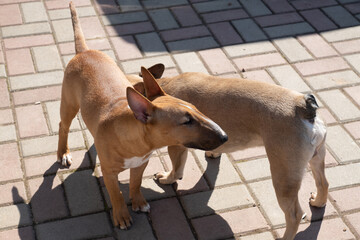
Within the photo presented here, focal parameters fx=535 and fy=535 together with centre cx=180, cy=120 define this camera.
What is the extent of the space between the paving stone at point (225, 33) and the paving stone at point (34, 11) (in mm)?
2194

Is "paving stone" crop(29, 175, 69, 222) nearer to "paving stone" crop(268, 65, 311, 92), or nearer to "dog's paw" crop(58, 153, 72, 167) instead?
"dog's paw" crop(58, 153, 72, 167)

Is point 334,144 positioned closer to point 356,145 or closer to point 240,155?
point 356,145

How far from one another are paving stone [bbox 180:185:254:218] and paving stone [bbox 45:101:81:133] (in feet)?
4.74

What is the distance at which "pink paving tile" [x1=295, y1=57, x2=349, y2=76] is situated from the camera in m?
6.25

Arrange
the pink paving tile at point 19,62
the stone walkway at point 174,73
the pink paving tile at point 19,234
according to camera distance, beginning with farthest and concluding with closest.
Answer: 1. the pink paving tile at point 19,62
2. the stone walkway at point 174,73
3. the pink paving tile at point 19,234

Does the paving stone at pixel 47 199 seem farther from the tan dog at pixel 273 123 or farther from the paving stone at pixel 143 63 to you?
the paving stone at pixel 143 63

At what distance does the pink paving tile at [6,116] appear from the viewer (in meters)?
5.43

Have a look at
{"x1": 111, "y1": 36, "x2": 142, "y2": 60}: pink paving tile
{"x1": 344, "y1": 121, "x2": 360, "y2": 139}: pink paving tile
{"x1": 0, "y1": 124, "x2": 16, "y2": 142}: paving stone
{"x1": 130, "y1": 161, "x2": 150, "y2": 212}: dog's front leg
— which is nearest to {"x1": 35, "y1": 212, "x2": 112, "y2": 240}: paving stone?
{"x1": 130, "y1": 161, "x2": 150, "y2": 212}: dog's front leg

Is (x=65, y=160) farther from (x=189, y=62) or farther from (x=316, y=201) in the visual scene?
(x=316, y=201)

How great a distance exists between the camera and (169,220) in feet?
14.9

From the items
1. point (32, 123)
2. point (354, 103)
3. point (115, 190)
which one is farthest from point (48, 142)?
point (354, 103)

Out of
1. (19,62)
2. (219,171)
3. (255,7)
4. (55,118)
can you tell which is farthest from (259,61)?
(19,62)

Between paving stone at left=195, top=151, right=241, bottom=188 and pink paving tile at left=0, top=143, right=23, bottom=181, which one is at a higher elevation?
paving stone at left=195, top=151, right=241, bottom=188

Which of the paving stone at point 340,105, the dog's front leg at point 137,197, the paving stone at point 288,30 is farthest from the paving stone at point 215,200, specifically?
the paving stone at point 288,30
